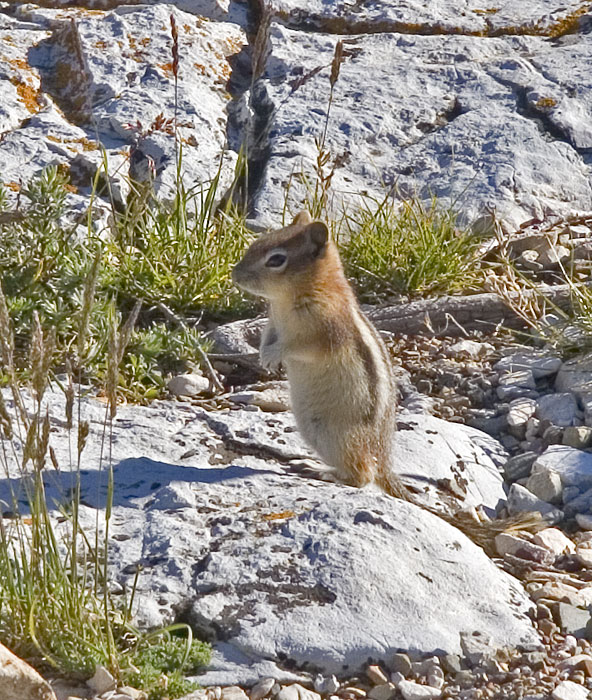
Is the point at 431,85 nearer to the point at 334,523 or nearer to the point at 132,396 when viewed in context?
the point at 132,396

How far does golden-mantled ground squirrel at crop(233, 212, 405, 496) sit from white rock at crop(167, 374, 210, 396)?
0.52 m

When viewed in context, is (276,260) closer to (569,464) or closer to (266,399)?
(266,399)

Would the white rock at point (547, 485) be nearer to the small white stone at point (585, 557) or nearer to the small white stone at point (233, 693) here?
the small white stone at point (585, 557)

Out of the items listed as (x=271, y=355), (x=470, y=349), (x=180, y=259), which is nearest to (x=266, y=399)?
(x=271, y=355)

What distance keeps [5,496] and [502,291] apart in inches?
142

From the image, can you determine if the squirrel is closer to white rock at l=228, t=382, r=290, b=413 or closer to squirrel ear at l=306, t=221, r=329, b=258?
squirrel ear at l=306, t=221, r=329, b=258

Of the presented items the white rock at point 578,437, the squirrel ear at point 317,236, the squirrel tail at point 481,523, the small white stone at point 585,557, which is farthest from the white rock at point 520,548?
the squirrel ear at point 317,236

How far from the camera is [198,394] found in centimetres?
596

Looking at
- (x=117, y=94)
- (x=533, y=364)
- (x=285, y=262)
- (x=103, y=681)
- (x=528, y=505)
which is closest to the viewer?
(x=103, y=681)

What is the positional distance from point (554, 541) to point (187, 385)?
84.0 inches

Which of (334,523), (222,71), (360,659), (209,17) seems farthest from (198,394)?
(209,17)

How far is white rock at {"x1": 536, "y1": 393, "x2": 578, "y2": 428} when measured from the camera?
19.2 feet

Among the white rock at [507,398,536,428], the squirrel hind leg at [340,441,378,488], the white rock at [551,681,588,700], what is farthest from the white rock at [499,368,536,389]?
the white rock at [551,681,588,700]

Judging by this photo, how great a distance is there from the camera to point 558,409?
5918 mm
